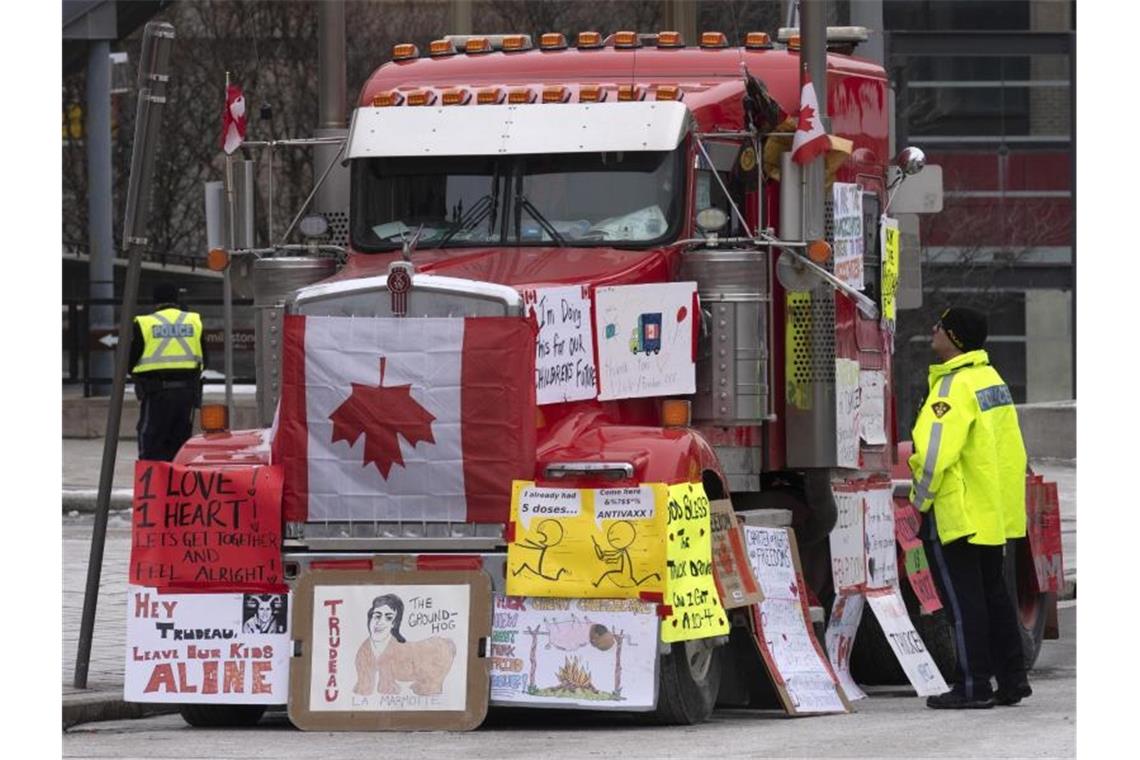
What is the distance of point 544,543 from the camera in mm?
10672

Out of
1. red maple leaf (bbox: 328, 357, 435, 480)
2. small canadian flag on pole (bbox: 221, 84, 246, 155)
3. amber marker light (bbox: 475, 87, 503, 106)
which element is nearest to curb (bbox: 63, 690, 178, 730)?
red maple leaf (bbox: 328, 357, 435, 480)

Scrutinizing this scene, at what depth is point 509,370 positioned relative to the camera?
1070cm

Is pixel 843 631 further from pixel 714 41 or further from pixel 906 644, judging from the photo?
pixel 714 41

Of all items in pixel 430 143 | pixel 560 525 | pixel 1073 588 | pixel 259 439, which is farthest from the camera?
pixel 1073 588

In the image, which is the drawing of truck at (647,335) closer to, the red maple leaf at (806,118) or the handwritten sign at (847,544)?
the red maple leaf at (806,118)

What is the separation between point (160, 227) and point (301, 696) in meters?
35.3

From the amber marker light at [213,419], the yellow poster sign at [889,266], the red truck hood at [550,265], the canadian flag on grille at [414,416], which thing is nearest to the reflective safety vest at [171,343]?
the yellow poster sign at [889,266]

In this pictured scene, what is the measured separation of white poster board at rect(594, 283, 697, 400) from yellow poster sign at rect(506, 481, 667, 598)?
842mm

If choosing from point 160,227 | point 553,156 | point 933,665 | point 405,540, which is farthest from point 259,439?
point 160,227

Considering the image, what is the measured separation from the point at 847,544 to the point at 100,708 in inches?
150

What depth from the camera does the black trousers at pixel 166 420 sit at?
20359 mm

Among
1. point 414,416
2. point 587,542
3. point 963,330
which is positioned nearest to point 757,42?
point 963,330

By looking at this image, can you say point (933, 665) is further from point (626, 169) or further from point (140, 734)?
point (140, 734)

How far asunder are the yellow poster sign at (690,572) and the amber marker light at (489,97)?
2.39 m
